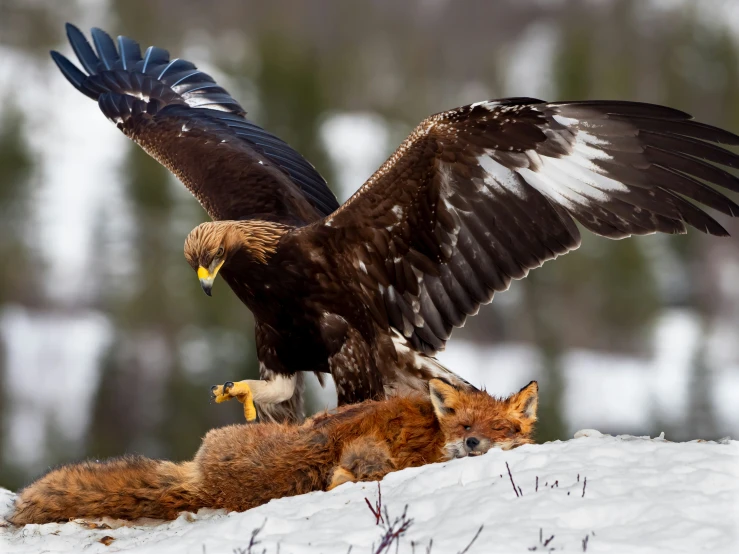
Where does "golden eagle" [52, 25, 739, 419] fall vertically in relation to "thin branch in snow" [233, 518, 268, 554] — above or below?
above

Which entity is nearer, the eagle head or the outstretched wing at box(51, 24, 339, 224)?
the eagle head

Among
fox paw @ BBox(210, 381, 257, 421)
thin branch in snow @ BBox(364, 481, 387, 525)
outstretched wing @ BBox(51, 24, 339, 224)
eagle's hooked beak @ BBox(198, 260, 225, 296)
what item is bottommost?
thin branch in snow @ BBox(364, 481, 387, 525)

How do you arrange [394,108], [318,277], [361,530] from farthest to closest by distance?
[394,108], [318,277], [361,530]

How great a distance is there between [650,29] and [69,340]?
41659 mm

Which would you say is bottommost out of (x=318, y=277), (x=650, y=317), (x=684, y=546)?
(x=684, y=546)

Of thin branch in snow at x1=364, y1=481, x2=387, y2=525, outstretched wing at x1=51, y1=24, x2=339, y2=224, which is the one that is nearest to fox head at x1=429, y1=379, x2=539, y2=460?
thin branch in snow at x1=364, y1=481, x2=387, y2=525

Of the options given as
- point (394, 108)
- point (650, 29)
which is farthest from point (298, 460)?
point (650, 29)

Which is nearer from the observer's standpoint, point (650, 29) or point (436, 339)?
point (436, 339)

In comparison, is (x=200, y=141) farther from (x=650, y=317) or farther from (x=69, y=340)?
(x=650, y=317)

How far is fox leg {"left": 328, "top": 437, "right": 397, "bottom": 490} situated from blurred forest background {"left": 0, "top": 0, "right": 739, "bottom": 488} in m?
25.8

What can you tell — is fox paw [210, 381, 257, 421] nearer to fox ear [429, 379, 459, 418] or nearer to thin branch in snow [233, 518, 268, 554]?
fox ear [429, 379, 459, 418]

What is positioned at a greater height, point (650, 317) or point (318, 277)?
point (650, 317)

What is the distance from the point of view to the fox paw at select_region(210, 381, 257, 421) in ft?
21.7

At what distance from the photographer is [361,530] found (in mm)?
4410
